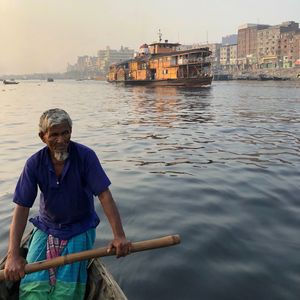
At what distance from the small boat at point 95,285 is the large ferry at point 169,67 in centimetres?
4700

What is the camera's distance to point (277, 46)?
138875 mm

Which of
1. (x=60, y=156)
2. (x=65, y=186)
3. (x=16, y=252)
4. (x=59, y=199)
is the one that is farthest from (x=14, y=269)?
(x=60, y=156)

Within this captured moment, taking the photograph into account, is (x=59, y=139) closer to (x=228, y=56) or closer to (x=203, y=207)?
(x=203, y=207)

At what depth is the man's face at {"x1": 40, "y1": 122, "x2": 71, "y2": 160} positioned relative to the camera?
3227mm

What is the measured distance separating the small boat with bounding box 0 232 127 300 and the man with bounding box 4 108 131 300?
0.31ft

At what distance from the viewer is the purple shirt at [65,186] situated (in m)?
3.34

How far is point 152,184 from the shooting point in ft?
26.5

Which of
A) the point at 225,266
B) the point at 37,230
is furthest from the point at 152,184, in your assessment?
the point at 37,230

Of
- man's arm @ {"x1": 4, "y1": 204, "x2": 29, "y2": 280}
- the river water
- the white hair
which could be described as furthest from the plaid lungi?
the white hair

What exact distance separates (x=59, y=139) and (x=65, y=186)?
1.49 feet

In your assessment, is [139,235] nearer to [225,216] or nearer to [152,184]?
[225,216]

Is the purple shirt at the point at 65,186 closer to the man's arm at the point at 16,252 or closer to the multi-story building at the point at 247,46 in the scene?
the man's arm at the point at 16,252

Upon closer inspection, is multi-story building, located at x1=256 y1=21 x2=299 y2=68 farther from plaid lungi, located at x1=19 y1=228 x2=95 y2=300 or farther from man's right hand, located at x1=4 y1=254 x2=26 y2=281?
man's right hand, located at x1=4 y1=254 x2=26 y2=281

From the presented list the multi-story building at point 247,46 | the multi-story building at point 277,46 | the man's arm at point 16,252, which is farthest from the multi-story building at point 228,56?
the man's arm at point 16,252
